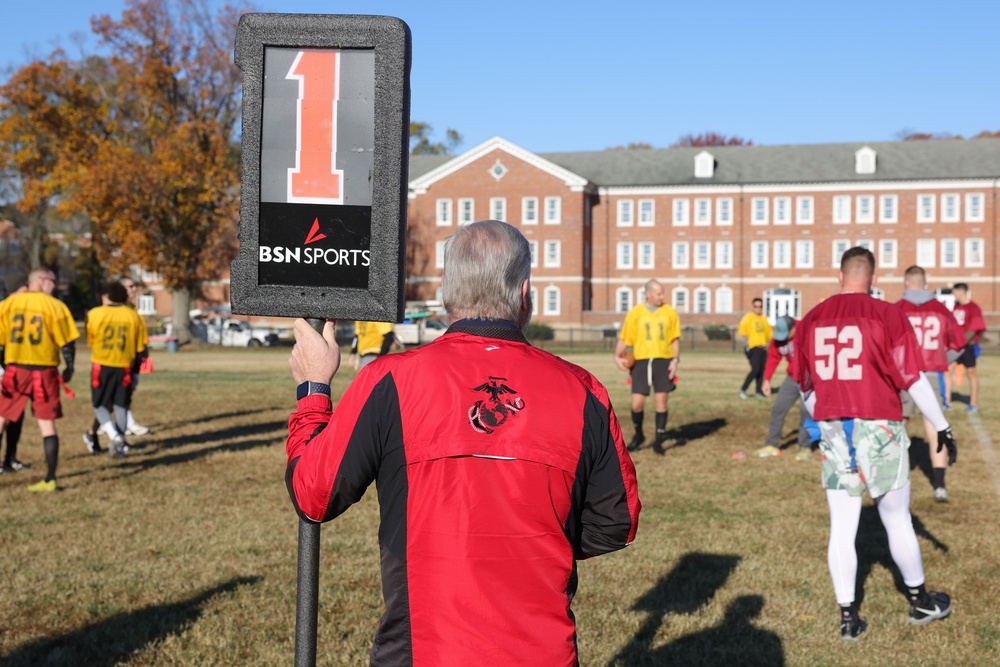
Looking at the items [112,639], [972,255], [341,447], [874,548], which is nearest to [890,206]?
[972,255]

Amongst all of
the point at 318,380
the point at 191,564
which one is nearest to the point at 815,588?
the point at 191,564

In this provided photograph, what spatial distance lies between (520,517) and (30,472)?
991 centimetres

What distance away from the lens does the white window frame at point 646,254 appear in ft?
230

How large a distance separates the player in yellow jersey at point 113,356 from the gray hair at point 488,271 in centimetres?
1000

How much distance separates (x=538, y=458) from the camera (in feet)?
8.33

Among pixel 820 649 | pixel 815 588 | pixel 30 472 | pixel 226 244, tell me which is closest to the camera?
pixel 820 649

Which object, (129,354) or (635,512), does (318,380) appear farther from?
(129,354)

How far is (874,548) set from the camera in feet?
25.3

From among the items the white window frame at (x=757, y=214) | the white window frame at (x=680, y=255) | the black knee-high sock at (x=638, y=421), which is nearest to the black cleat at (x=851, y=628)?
the black knee-high sock at (x=638, y=421)

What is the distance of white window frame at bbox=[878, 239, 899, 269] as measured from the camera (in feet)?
222

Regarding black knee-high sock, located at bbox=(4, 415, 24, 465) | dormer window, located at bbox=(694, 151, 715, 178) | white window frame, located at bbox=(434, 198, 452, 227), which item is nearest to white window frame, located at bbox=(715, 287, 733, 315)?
dormer window, located at bbox=(694, 151, 715, 178)

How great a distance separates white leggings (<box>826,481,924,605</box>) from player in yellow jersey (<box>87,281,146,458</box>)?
28.7ft

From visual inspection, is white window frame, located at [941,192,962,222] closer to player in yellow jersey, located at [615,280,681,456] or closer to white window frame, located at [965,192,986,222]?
white window frame, located at [965,192,986,222]

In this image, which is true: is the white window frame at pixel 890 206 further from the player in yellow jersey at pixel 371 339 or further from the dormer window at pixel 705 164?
the player in yellow jersey at pixel 371 339
